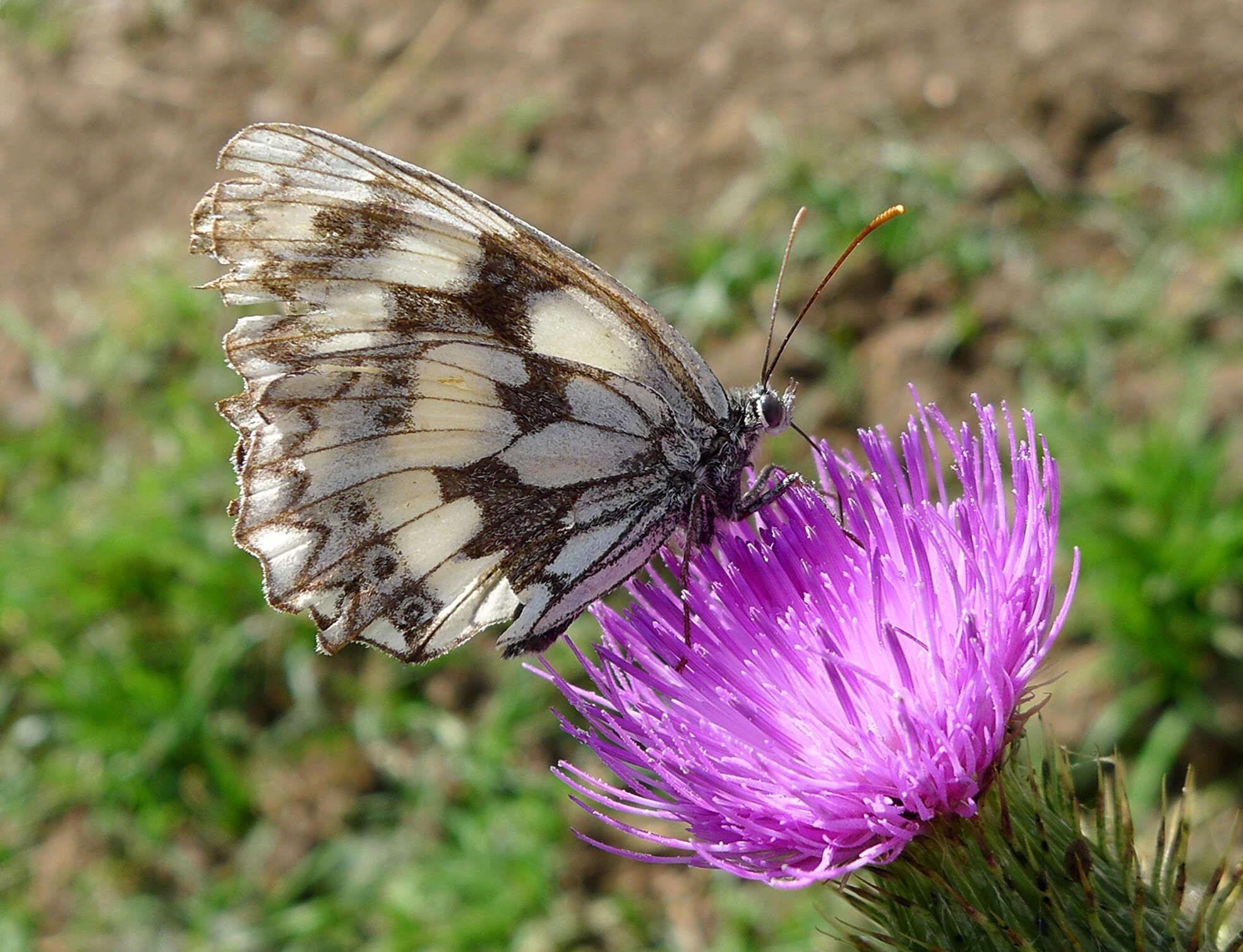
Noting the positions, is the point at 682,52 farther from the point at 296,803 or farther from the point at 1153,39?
the point at 296,803

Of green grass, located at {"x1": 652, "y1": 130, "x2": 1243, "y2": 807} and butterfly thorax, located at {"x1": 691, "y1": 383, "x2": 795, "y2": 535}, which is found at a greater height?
butterfly thorax, located at {"x1": 691, "y1": 383, "x2": 795, "y2": 535}

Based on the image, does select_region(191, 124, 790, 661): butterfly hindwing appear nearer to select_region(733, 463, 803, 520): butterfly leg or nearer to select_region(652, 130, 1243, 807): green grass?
select_region(733, 463, 803, 520): butterfly leg

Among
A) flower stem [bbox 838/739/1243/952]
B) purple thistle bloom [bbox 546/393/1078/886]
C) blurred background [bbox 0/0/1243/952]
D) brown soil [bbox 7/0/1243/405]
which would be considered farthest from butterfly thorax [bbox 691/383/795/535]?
brown soil [bbox 7/0/1243/405]

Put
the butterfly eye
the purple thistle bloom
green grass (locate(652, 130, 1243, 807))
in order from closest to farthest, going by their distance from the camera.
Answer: the purple thistle bloom → the butterfly eye → green grass (locate(652, 130, 1243, 807))

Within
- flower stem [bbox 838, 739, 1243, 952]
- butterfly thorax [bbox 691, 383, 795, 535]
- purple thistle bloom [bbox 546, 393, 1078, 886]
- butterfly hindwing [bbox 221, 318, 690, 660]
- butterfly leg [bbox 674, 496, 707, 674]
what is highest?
butterfly hindwing [bbox 221, 318, 690, 660]

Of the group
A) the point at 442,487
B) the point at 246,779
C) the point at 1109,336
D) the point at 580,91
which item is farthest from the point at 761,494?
the point at 580,91

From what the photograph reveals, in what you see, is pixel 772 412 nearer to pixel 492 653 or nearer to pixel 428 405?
pixel 428 405

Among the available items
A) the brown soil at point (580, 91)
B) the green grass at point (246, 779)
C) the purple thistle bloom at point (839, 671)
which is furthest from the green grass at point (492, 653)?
the purple thistle bloom at point (839, 671)
